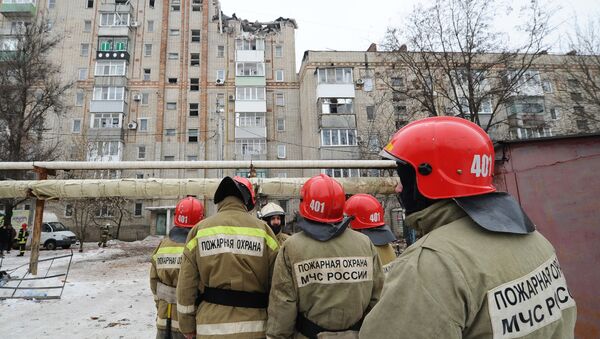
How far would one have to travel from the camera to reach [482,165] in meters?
1.40

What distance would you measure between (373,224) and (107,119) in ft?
115

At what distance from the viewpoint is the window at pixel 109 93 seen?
32969 mm

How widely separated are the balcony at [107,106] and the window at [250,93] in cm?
1106

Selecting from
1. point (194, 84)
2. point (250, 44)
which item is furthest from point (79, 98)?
point (250, 44)

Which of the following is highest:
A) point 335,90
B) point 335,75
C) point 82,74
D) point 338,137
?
point 82,74

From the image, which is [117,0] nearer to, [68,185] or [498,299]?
[68,185]

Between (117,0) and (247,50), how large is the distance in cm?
1437

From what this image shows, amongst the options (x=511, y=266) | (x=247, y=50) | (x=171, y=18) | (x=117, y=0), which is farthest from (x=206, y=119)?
(x=511, y=266)

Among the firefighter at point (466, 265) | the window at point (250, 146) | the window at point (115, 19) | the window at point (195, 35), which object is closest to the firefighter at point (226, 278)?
the firefighter at point (466, 265)

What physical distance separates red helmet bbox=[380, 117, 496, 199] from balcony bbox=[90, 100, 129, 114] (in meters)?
36.1

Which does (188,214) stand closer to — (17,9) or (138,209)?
(138,209)

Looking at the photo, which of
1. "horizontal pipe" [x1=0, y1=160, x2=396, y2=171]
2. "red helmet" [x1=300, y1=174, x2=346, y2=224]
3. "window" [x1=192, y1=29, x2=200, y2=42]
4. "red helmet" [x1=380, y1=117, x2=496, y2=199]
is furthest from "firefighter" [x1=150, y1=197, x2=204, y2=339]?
"window" [x1=192, y1=29, x2=200, y2=42]

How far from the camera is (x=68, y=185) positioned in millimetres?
10383

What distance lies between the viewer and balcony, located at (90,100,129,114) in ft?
107
